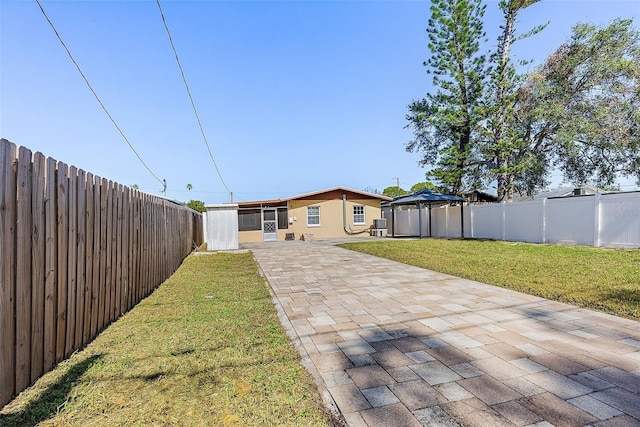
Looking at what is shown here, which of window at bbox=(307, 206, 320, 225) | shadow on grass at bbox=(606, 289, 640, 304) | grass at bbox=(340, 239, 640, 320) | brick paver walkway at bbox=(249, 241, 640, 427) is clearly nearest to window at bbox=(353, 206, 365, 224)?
window at bbox=(307, 206, 320, 225)

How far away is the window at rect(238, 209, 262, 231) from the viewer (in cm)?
1853

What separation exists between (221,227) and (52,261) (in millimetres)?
11042

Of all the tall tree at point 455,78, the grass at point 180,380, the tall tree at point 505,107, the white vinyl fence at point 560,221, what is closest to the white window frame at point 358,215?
the tall tree at point 455,78

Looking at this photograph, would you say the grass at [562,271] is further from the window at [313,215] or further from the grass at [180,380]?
the window at [313,215]

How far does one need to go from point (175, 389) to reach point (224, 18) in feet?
31.1

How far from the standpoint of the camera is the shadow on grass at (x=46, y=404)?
1.84 m

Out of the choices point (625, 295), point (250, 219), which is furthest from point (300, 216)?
point (625, 295)

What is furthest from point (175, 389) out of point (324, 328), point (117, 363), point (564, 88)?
point (564, 88)

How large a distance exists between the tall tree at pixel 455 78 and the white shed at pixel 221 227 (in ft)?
40.7

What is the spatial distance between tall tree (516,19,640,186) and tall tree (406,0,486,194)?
2.67 meters

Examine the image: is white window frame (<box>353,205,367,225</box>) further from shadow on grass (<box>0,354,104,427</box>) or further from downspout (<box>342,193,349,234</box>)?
shadow on grass (<box>0,354,104,427</box>)

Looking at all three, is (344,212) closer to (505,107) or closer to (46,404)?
(505,107)

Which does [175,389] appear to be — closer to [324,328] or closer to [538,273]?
[324,328]

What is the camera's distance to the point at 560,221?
1102 centimetres
